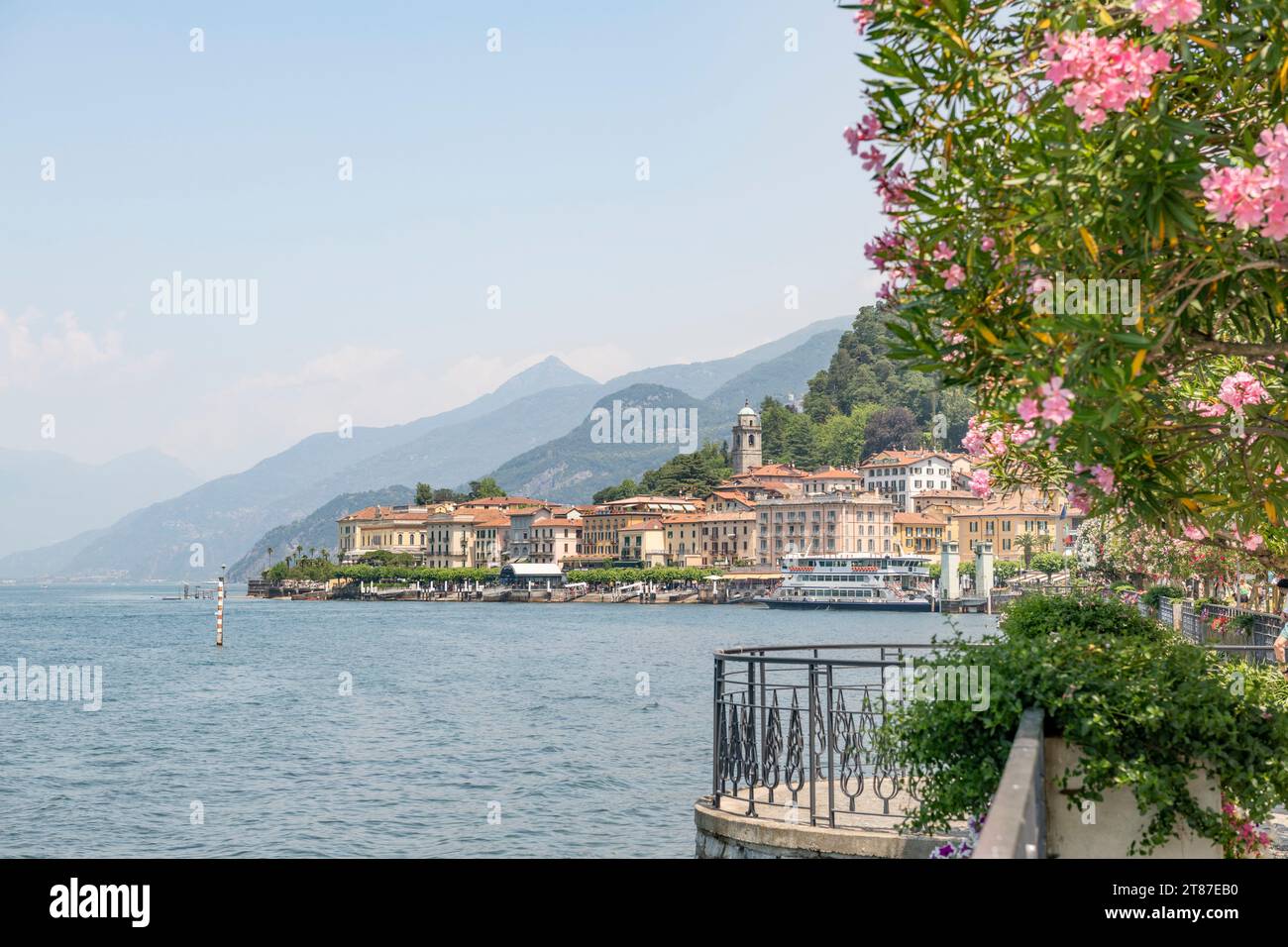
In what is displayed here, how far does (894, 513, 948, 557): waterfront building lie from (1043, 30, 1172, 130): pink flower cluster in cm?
16456

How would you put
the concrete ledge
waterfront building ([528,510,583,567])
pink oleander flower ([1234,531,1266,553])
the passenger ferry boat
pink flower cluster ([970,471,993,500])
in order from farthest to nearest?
waterfront building ([528,510,583,567]), the passenger ferry boat, pink flower cluster ([970,471,993,500]), the concrete ledge, pink oleander flower ([1234,531,1266,553])

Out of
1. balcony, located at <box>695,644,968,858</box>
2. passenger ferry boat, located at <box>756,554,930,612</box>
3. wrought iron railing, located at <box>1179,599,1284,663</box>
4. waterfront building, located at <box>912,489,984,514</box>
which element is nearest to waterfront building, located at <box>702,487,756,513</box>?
passenger ferry boat, located at <box>756,554,930,612</box>

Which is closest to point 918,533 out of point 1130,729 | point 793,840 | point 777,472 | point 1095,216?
point 777,472

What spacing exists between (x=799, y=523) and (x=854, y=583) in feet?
89.6

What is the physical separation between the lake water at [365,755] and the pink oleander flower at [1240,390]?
40.7 ft

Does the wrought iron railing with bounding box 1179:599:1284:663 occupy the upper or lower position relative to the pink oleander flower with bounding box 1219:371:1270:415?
lower

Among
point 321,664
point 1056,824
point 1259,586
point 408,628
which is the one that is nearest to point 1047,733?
point 1056,824

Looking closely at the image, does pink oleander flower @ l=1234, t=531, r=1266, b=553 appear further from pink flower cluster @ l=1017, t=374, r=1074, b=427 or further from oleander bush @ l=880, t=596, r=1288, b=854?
pink flower cluster @ l=1017, t=374, r=1074, b=427

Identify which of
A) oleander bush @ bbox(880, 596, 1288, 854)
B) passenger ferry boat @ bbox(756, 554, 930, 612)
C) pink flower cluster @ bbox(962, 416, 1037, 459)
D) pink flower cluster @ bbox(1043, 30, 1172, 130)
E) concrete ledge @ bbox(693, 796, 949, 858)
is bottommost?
passenger ferry boat @ bbox(756, 554, 930, 612)

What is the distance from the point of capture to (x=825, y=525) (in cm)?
16788

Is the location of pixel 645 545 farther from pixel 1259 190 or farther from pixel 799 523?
pixel 1259 190

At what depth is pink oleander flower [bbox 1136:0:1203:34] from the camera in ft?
15.1

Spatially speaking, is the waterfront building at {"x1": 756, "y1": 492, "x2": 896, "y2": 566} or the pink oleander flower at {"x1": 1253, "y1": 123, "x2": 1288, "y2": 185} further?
the waterfront building at {"x1": 756, "y1": 492, "x2": 896, "y2": 566}

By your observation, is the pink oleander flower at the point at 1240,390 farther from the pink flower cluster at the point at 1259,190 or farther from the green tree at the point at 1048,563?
the green tree at the point at 1048,563
